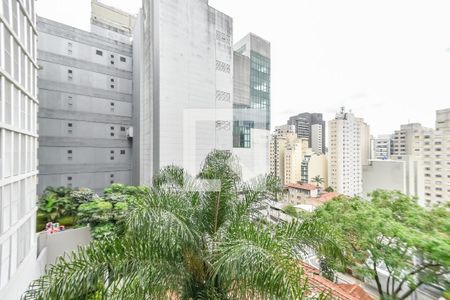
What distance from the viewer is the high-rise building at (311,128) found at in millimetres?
33594

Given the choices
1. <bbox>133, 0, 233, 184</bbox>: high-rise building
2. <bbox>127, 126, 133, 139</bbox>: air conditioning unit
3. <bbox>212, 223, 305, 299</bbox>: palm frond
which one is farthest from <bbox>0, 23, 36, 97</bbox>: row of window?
<bbox>127, 126, 133, 139</bbox>: air conditioning unit

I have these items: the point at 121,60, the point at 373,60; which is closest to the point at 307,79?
the point at 373,60

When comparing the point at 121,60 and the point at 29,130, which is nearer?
the point at 29,130

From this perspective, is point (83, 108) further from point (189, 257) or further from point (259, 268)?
point (259, 268)

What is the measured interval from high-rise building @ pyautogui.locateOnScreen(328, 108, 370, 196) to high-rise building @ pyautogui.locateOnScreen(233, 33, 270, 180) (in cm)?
1136

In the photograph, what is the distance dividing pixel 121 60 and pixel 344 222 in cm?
1118

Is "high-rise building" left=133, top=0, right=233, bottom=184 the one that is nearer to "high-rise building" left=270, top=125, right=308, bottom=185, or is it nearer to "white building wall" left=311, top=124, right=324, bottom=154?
"high-rise building" left=270, top=125, right=308, bottom=185

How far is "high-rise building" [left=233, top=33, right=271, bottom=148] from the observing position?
9531mm

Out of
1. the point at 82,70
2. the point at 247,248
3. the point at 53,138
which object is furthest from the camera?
the point at 82,70

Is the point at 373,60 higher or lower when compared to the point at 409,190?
higher

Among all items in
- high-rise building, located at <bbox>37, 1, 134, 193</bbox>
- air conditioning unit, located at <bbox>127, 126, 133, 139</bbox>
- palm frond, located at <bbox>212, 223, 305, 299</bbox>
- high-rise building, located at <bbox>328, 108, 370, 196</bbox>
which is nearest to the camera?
palm frond, located at <bbox>212, 223, 305, 299</bbox>

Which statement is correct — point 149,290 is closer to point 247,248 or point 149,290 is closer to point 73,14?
point 247,248

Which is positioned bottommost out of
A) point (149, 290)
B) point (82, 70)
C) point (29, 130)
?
point (149, 290)

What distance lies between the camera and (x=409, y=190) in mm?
7387
